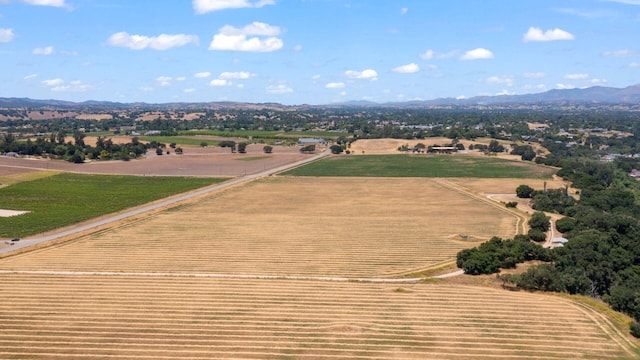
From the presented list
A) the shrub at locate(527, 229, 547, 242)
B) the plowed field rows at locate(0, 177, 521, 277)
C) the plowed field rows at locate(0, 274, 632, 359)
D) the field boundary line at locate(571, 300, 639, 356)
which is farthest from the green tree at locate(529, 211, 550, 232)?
the field boundary line at locate(571, 300, 639, 356)

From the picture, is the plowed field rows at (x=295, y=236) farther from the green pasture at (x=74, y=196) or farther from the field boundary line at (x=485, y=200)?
the green pasture at (x=74, y=196)

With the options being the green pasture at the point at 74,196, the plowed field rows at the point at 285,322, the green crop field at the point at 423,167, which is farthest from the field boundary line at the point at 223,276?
the green crop field at the point at 423,167

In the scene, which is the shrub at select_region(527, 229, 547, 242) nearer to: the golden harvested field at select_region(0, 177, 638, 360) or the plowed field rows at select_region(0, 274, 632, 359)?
the golden harvested field at select_region(0, 177, 638, 360)

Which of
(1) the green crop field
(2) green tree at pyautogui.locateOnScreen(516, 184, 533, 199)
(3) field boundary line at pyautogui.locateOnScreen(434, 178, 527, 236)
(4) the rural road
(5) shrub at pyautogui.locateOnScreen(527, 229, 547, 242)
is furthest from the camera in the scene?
(1) the green crop field

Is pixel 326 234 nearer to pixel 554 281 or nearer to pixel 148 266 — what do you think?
pixel 148 266

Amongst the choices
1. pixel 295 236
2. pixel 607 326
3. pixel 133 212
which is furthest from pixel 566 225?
pixel 133 212

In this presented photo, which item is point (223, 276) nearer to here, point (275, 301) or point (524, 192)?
point (275, 301)
